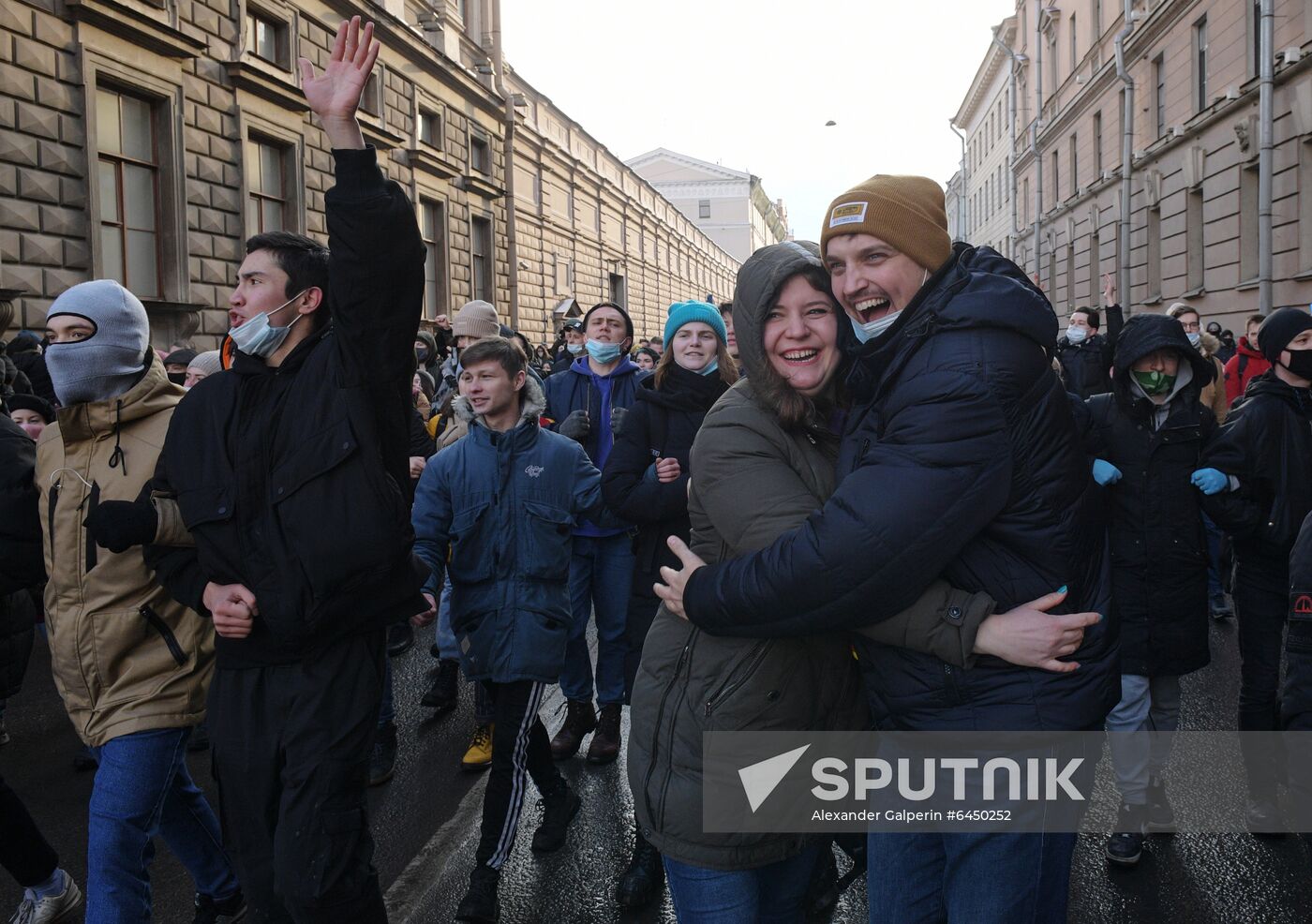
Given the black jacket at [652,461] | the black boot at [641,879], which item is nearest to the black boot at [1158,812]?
the black boot at [641,879]

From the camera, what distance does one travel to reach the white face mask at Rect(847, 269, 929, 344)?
2039mm

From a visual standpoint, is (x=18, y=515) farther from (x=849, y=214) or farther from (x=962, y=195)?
(x=962, y=195)

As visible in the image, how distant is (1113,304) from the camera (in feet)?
34.3

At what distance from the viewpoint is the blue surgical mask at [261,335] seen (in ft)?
8.39

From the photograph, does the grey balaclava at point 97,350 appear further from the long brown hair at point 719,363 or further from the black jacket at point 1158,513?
the black jacket at point 1158,513

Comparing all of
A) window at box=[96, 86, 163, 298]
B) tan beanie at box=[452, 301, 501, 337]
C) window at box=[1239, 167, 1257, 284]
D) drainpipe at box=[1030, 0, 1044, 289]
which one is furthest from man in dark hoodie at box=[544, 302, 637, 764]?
drainpipe at box=[1030, 0, 1044, 289]

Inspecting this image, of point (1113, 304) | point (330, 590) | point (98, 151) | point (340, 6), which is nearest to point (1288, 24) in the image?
point (1113, 304)

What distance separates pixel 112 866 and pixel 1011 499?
276cm

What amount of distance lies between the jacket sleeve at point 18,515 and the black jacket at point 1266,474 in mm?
4404

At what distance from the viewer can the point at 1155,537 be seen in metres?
3.99

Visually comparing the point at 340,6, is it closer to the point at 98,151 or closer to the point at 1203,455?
the point at 98,151

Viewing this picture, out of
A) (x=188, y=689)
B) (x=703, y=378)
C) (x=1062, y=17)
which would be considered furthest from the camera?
(x=1062, y=17)

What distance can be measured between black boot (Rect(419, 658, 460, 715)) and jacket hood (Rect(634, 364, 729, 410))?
2428 millimetres

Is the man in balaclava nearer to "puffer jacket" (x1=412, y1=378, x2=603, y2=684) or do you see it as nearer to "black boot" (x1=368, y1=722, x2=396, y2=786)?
"puffer jacket" (x1=412, y1=378, x2=603, y2=684)
